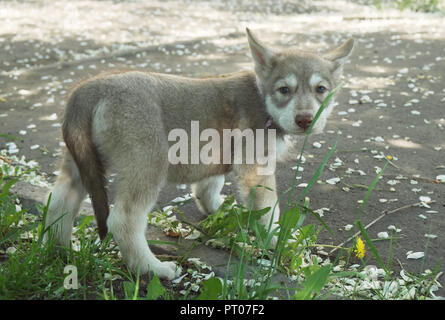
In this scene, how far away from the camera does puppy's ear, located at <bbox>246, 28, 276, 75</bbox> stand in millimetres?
4224

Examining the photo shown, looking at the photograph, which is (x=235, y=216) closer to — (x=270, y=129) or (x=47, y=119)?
(x=270, y=129)

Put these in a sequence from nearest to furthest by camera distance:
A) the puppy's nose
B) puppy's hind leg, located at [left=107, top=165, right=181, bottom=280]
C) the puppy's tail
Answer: the puppy's tail
puppy's hind leg, located at [left=107, top=165, right=181, bottom=280]
the puppy's nose

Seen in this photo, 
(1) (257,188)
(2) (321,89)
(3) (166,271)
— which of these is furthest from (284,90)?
(3) (166,271)

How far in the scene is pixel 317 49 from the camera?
11258 mm

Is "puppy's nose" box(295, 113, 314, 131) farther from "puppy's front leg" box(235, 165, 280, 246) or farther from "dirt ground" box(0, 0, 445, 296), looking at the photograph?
"dirt ground" box(0, 0, 445, 296)

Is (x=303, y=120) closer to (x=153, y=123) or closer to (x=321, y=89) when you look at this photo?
(x=321, y=89)

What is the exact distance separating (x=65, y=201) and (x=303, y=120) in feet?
6.94

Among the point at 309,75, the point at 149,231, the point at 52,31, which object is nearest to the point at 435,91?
the point at 309,75

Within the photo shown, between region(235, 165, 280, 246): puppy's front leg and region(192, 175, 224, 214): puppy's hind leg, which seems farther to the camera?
region(192, 175, 224, 214): puppy's hind leg

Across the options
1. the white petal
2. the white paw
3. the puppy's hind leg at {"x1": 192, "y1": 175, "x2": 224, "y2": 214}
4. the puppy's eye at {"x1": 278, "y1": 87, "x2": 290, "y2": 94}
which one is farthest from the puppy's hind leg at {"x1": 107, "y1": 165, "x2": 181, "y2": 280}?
the white petal

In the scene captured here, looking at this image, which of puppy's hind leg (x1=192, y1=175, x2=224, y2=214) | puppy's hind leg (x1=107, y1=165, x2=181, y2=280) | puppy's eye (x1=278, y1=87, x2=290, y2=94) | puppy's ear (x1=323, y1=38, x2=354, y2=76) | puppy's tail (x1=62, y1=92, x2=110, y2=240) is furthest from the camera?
puppy's hind leg (x1=192, y1=175, x2=224, y2=214)
